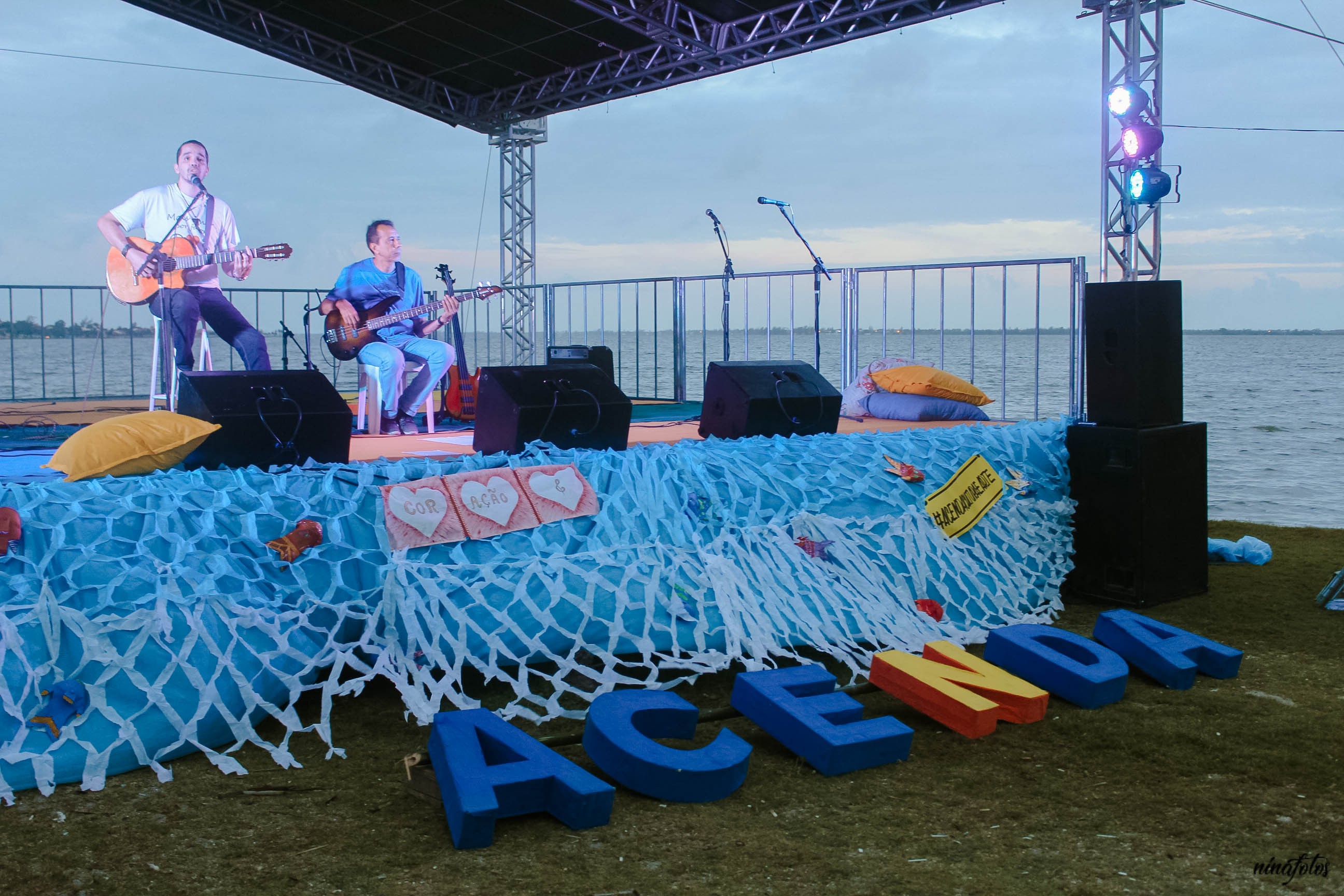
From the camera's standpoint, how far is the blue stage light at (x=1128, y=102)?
5.25 metres

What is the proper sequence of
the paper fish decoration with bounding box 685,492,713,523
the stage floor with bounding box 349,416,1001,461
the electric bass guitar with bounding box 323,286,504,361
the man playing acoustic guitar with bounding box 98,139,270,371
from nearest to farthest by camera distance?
the paper fish decoration with bounding box 685,492,713,523
the stage floor with bounding box 349,416,1001,461
the man playing acoustic guitar with bounding box 98,139,270,371
the electric bass guitar with bounding box 323,286,504,361

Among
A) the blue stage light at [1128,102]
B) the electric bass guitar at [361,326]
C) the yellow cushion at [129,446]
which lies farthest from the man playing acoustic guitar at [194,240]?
the blue stage light at [1128,102]

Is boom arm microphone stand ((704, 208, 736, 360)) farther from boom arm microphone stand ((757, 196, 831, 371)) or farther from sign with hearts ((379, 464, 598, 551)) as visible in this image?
sign with hearts ((379, 464, 598, 551))

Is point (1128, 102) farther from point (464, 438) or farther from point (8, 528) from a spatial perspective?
point (8, 528)

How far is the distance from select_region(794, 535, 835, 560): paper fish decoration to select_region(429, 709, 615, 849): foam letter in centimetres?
121

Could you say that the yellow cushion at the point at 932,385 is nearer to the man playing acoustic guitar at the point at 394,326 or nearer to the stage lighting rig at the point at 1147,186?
the stage lighting rig at the point at 1147,186

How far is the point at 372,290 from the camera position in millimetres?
5141

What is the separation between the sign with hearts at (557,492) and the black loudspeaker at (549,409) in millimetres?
642

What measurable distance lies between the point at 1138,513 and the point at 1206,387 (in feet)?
59.2

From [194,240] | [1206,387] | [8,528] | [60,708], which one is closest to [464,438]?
[194,240]

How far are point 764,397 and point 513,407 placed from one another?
112cm

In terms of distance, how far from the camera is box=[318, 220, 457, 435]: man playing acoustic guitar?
493 cm

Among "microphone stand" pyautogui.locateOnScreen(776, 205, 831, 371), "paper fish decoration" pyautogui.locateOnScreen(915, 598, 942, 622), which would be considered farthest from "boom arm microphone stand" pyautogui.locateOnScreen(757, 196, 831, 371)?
"paper fish decoration" pyautogui.locateOnScreen(915, 598, 942, 622)

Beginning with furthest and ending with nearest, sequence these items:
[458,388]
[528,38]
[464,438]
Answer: [528,38], [458,388], [464,438]
